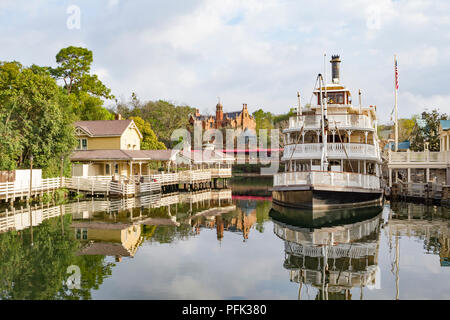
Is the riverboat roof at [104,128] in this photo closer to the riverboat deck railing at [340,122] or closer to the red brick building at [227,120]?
the riverboat deck railing at [340,122]

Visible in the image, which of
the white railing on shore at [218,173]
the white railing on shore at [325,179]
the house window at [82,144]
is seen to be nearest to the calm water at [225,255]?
the white railing on shore at [325,179]

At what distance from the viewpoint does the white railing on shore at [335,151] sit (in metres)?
26.7

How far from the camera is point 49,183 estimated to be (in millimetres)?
33375

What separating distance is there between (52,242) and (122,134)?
1042 inches

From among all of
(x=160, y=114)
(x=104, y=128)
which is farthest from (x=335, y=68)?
(x=160, y=114)

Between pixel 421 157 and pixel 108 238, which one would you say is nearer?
pixel 108 238

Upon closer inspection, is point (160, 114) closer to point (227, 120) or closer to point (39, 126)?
point (227, 120)

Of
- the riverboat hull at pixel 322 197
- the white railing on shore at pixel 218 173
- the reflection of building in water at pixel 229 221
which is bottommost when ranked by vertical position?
the reflection of building in water at pixel 229 221

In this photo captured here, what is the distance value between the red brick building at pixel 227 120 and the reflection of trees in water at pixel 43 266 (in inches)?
3201

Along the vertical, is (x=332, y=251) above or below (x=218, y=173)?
below

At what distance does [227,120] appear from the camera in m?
102

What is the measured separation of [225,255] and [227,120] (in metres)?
86.6

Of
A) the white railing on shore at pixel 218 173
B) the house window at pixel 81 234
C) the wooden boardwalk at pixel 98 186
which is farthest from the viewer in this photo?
the white railing on shore at pixel 218 173
